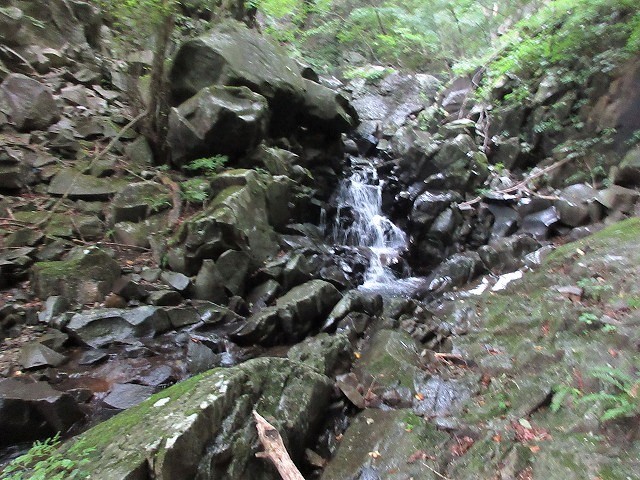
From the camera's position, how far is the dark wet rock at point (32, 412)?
400cm

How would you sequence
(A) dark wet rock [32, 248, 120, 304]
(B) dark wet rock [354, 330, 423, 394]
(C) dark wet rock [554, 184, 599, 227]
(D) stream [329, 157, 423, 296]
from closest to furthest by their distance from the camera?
(B) dark wet rock [354, 330, 423, 394]
(A) dark wet rock [32, 248, 120, 304]
(C) dark wet rock [554, 184, 599, 227]
(D) stream [329, 157, 423, 296]

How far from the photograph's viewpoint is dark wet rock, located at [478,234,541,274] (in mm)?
9578

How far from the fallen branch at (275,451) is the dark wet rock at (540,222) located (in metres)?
9.68

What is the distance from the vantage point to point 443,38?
24.5m

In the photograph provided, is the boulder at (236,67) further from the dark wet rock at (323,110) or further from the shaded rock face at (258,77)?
the dark wet rock at (323,110)

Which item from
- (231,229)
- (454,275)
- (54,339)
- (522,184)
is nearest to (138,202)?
(231,229)

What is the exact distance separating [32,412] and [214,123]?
722 cm

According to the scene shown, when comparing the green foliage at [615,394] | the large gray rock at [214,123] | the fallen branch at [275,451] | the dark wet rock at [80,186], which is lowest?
the fallen branch at [275,451]

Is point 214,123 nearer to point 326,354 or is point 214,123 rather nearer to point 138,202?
point 138,202

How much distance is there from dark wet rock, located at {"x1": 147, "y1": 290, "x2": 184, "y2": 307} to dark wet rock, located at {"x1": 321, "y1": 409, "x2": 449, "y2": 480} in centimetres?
385

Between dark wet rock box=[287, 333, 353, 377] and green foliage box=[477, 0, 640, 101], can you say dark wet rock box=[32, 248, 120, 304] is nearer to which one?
dark wet rock box=[287, 333, 353, 377]

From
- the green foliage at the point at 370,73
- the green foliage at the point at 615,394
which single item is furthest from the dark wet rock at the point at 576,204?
the green foliage at the point at 370,73

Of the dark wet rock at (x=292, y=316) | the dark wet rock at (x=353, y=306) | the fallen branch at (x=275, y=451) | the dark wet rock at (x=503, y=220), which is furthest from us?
the dark wet rock at (x=503, y=220)

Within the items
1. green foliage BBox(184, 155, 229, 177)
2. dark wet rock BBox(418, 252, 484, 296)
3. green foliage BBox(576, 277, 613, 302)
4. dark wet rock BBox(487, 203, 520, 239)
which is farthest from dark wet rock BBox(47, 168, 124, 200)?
dark wet rock BBox(487, 203, 520, 239)
